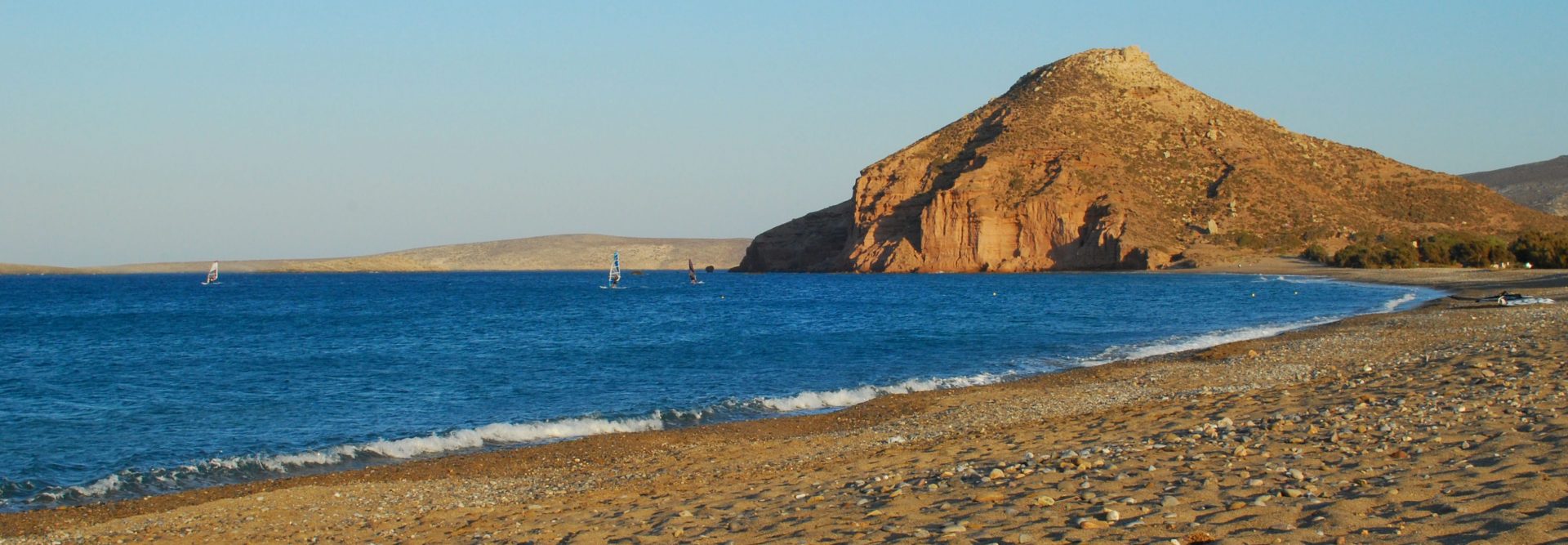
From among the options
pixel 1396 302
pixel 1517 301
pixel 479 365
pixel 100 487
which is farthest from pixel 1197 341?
pixel 100 487

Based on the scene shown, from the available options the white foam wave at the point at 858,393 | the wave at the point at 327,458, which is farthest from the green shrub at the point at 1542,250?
the wave at the point at 327,458

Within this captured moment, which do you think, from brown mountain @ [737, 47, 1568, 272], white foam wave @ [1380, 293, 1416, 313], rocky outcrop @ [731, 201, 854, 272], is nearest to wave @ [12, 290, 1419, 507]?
white foam wave @ [1380, 293, 1416, 313]

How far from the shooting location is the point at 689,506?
10367 millimetres

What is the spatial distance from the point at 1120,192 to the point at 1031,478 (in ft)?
347

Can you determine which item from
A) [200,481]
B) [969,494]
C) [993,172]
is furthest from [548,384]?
[993,172]

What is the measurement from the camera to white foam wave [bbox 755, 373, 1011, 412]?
821 inches

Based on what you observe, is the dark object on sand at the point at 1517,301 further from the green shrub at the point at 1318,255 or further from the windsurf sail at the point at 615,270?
the windsurf sail at the point at 615,270

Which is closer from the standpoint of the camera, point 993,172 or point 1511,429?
point 1511,429

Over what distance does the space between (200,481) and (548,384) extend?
10.6m

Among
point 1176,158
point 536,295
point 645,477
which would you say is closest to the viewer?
point 645,477

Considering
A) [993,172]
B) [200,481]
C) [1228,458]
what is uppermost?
[993,172]

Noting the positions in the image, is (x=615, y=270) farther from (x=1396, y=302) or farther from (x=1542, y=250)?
(x=1396, y=302)

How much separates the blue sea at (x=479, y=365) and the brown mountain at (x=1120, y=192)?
45.0 meters

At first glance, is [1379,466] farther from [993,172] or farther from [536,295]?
[993,172]
